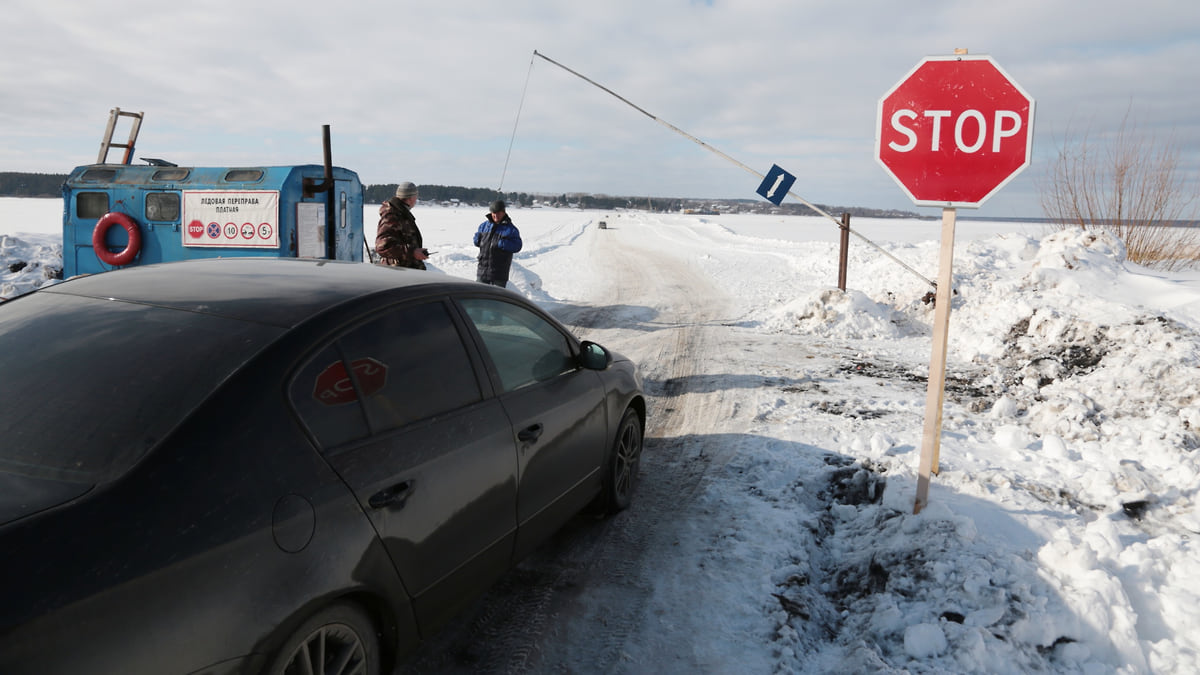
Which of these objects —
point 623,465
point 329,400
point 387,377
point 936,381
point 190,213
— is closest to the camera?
point 329,400

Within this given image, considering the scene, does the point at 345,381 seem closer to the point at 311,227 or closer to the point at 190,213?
the point at 311,227

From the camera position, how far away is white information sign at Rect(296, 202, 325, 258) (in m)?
8.90

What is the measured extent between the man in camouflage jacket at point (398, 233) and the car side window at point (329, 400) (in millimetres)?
5086

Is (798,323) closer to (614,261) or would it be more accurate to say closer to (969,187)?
(969,187)

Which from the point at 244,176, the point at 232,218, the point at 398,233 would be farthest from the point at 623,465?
the point at 244,176

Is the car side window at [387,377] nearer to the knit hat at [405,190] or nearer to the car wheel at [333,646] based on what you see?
the car wheel at [333,646]

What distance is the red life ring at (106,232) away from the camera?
8.80m

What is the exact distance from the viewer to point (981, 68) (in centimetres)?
358

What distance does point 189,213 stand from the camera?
8.81 meters

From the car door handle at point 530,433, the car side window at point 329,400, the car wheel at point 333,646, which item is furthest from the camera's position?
the car door handle at point 530,433

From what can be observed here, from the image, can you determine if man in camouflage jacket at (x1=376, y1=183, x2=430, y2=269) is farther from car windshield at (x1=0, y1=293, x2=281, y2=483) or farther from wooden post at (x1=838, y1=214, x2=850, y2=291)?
wooden post at (x1=838, y1=214, x2=850, y2=291)

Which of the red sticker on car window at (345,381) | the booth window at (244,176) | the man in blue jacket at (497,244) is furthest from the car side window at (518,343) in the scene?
the booth window at (244,176)

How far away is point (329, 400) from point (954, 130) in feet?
10.7

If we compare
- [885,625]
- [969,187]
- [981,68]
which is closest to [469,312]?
[885,625]
